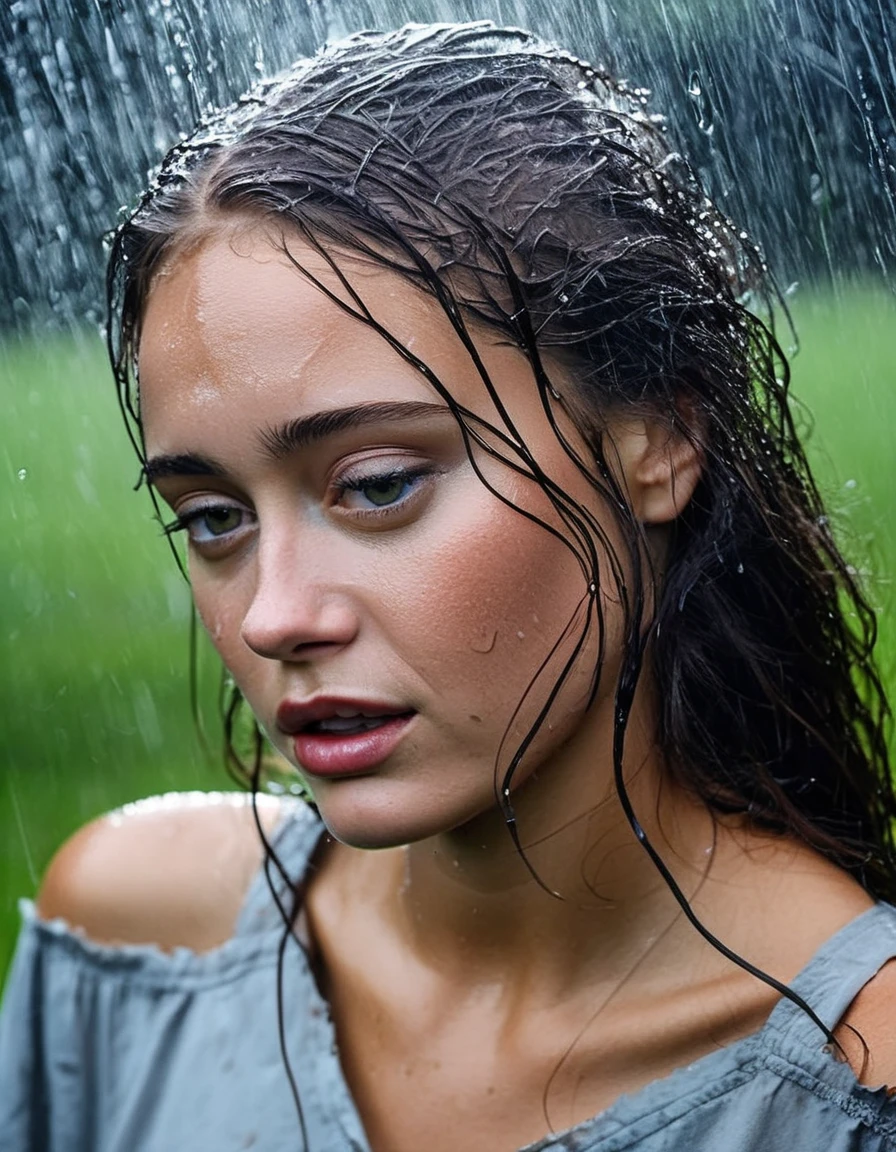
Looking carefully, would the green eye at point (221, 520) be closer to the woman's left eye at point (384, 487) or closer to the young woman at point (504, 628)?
the young woman at point (504, 628)

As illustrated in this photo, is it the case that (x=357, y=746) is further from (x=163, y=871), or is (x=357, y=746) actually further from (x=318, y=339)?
(x=163, y=871)

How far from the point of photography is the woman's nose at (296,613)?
1663 mm

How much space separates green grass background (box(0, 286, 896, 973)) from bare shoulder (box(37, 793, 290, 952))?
167 cm

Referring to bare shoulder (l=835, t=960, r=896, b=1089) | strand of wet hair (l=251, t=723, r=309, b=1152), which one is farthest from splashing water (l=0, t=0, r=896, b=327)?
bare shoulder (l=835, t=960, r=896, b=1089)

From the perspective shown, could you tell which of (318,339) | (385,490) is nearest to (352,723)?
(385,490)

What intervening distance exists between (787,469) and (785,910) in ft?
1.94

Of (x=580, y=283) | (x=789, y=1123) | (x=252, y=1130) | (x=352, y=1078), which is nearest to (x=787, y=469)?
(x=580, y=283)

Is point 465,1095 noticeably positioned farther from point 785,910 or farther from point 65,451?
point 65,451

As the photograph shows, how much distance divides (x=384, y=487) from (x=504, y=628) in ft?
0.67

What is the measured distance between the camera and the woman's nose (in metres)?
1.66

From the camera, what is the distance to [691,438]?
74.6 inches

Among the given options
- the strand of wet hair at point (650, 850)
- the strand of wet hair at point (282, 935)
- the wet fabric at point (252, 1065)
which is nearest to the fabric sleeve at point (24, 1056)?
the wet fabric at point (252, 1065)

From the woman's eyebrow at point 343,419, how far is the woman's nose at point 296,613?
0.13 meters

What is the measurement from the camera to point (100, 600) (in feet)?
19.7
